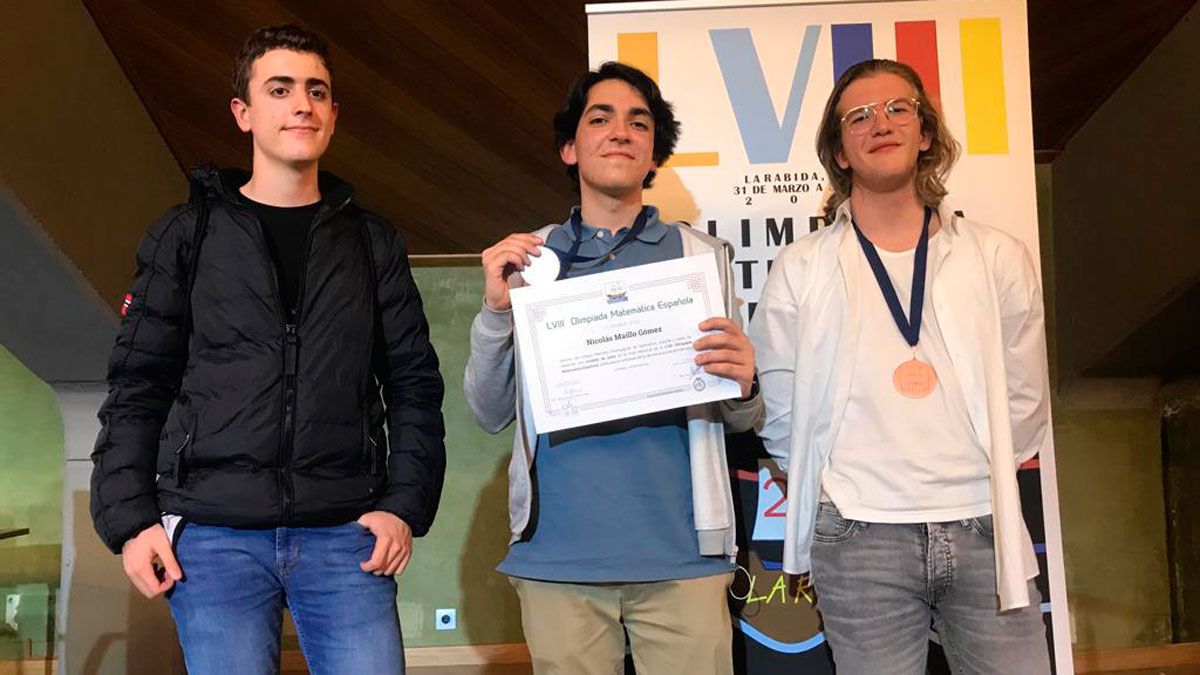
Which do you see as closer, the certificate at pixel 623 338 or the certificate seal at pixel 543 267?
the certificate at pixel 623 338

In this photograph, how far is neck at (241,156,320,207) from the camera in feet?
6.06

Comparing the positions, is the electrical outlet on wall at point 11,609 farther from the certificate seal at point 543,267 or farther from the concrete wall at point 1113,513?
the concrete wall at point 1113,513

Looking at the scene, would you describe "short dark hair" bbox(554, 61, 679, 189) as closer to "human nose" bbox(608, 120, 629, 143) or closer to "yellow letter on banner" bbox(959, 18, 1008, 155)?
"human nose" bbox(608, 120, 629, 143)

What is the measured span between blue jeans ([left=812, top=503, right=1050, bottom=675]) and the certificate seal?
0.79m

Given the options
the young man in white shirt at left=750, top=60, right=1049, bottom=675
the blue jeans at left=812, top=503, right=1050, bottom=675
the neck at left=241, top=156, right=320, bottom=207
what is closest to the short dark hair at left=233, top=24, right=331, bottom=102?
the neck at left=241, top=156, right=320, bottom=207

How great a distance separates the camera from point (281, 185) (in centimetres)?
185

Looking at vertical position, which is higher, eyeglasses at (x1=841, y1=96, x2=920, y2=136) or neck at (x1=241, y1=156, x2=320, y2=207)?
eyeglasses at (x1=841, y1=96, x2=920, y2=136)

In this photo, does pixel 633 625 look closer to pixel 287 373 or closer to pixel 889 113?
pixel 287 373

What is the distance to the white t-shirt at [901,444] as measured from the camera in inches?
A: 72.0

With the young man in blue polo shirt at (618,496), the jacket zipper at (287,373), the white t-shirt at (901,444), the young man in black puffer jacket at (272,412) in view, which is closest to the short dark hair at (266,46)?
the young man in black puffer jacket at (272,412)

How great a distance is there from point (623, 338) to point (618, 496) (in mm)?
316

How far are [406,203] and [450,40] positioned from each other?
934 millimetres

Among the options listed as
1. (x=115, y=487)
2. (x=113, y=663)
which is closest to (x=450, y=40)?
(x=115, y=487)

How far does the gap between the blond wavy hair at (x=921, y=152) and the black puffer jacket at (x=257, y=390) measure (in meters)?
1.07
